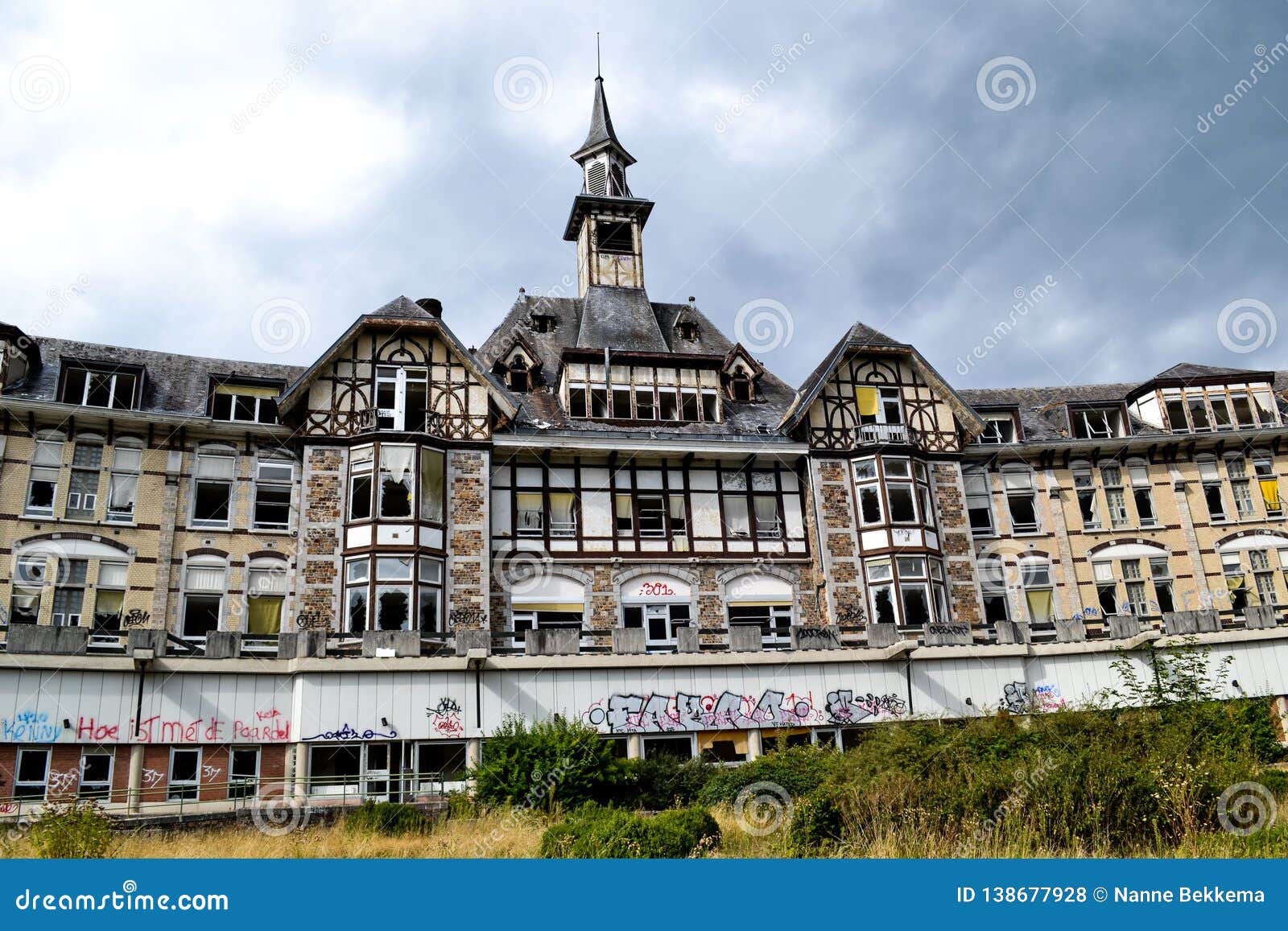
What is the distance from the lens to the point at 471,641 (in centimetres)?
2328

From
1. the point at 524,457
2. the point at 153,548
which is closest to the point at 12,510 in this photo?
the point at 153,548

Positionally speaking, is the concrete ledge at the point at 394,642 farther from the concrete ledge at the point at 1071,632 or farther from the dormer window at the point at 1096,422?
the dormer window at the point at 1096,422

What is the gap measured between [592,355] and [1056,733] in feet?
59.7

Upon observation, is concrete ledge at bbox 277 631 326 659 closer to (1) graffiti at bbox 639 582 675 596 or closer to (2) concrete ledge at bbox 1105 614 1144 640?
(1) graffiti at bbox 639 582 675 596

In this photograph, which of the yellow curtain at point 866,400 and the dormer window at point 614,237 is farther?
the dormer window at point 614,237

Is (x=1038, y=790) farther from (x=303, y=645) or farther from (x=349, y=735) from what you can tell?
(x=303, y=645)

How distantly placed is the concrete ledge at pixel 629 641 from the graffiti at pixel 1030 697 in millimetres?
9282

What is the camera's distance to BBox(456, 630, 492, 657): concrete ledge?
23.2 meters

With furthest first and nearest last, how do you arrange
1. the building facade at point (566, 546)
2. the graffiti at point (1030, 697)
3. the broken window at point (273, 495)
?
the broken window at point (273, 495), the graffiti at point (1030, 697), the building facade at point (566, 546)

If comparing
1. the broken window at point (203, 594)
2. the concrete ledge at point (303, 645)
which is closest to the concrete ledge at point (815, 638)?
the concrete ledge at point (303, 645)

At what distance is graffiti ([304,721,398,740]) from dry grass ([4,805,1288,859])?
4544 millimetres

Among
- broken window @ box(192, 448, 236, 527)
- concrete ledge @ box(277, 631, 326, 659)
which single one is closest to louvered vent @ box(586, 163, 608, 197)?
broken window @ box(192, 448, 236, 527)

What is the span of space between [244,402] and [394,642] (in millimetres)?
9470

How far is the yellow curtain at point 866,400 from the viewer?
31375 millimetres
